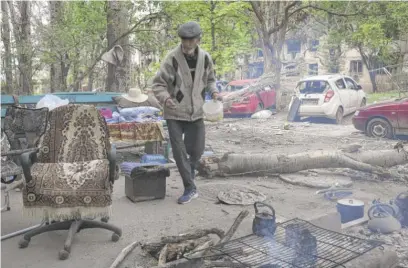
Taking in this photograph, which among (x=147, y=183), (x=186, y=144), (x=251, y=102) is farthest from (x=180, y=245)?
(x=251, y=102)

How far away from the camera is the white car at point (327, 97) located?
44.7ft

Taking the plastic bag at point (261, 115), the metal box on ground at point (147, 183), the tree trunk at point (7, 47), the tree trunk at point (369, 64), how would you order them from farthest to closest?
1. the tree trunk at point (369, 64)
2. the plastic bag at point (261, 115)
3. the tree trunk at point (7, 47)
4. the metal box on ground at point (147, 183)

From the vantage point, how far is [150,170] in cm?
489

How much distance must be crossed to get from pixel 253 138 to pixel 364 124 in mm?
3056

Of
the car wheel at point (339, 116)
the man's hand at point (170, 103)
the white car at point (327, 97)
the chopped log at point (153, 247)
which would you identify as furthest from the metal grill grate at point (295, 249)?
the car wheel at point (339, 116)

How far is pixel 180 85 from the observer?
15.7 ft

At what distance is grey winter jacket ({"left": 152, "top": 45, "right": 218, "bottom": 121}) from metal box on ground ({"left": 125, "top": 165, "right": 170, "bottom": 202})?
0.72 m

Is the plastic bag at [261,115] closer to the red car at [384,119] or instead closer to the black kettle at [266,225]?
the red car at [384,119]

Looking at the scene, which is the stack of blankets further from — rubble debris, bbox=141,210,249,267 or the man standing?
rubble debris, bbox=141,210,249,267

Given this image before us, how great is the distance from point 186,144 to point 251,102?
1122 cm

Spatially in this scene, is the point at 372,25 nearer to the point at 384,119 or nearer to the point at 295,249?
the point at 384,119

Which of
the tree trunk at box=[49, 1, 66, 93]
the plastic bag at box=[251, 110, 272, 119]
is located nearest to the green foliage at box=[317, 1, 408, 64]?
the plastic bag at box=[251, 110, 272, 119]

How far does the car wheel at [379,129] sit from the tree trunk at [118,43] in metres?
6.91

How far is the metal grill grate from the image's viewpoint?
2.74 meters
